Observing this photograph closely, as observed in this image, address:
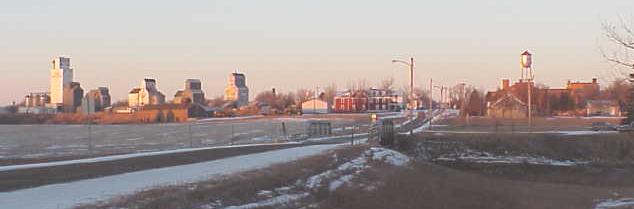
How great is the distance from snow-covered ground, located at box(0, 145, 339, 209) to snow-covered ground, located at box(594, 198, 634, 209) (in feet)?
40.8

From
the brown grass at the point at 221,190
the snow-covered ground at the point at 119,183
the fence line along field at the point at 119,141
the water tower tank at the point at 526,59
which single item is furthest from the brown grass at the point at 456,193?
the water tower tank at the point at 526,59

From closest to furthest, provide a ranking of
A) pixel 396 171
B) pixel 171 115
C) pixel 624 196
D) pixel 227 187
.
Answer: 1. pixel 227 187
2. pixel 624 196
3. pixel 396 171
4. pixel 171 115

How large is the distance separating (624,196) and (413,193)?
10.8m

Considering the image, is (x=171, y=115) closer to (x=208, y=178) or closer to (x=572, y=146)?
(x=572, y=146)

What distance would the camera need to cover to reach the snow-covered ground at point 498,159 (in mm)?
52500

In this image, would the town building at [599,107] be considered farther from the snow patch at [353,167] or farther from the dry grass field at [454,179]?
the snow patch at [353,167]

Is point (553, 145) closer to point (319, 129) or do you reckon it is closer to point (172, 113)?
point (319, 129)

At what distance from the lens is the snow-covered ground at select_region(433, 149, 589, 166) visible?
52.5 m

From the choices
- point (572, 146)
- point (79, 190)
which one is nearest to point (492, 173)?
point (572, 146)

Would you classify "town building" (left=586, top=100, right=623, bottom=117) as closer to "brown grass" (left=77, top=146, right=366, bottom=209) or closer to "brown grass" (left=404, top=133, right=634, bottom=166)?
"brown grass" (left=404, top=133, right=634, bottom=166)

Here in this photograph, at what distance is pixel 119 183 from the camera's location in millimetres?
23156

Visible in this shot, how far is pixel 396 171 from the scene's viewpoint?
39344 millimetres

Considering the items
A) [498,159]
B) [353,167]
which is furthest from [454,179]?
[498,159]

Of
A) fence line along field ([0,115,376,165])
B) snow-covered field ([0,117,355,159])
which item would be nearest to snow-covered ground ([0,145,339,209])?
fence line along field ([0,115,376,165])
